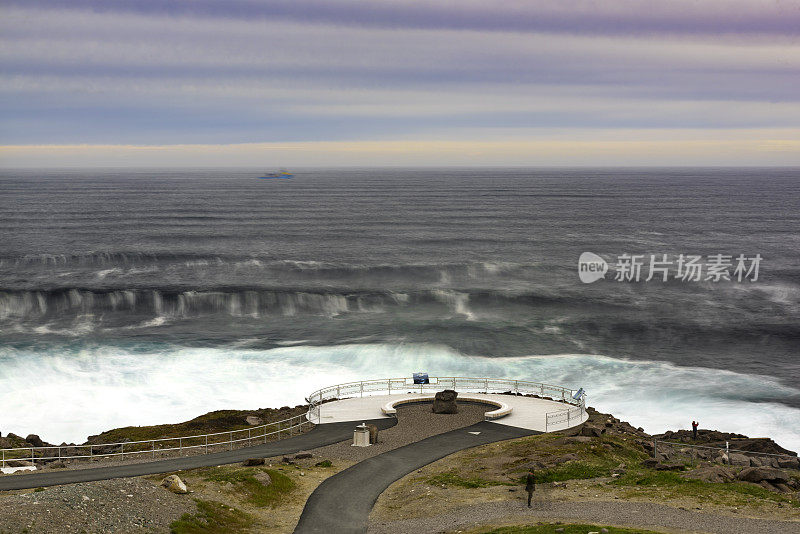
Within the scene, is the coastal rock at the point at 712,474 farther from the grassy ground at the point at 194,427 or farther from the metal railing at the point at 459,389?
the grassy ground at the point at 194,427

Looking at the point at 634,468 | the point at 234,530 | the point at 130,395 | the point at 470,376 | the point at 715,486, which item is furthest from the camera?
the point at 470,376

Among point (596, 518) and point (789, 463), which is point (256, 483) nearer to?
point (596, 518)

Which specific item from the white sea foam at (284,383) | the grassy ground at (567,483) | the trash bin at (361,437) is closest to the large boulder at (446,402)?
the grassy ground at (567,483)

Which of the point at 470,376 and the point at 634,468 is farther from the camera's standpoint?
the point at 470,376

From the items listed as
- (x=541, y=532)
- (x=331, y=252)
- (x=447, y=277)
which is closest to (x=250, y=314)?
(x=447, y=277)

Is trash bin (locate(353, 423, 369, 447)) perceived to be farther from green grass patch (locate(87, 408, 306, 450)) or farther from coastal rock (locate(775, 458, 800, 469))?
coastal rock (locate(775, 458, 800, 469))

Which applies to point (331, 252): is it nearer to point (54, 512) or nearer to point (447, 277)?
point (447, 277)
